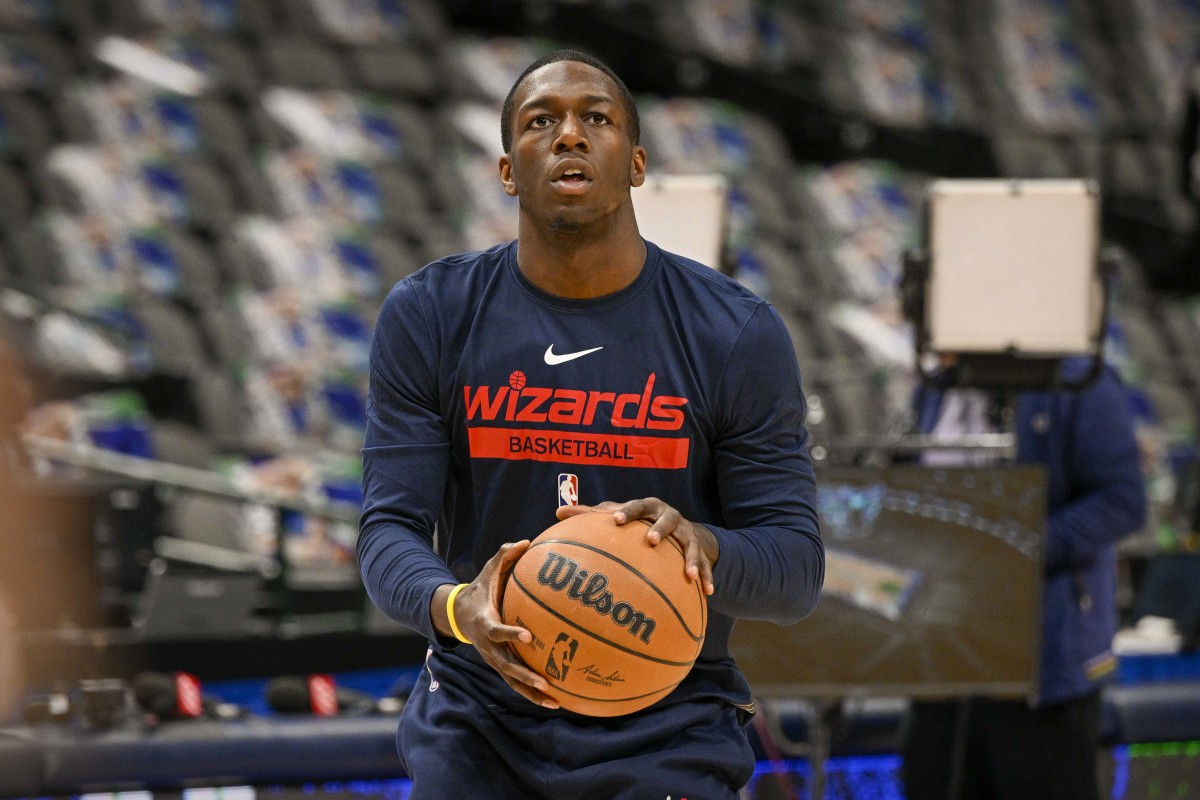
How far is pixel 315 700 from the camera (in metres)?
4.43

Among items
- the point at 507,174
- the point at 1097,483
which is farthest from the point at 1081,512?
the point at 507,174

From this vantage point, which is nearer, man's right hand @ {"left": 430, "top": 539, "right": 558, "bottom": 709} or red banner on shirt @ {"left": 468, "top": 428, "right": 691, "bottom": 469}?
man's right hand @ {"left": 430, "top": 539, "right": 558, "bottom": 709}

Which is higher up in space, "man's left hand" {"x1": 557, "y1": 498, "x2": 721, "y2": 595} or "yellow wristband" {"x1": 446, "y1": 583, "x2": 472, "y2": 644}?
"man's left hand" {"x1": 557, "y1": 498, "x2": 721, "y2": 595}

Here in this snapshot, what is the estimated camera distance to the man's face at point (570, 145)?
7.61ft

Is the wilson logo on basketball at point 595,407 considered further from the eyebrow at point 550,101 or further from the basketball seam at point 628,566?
the eyebrow at point 550,101

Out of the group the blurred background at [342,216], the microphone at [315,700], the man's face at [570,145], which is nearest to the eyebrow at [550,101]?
the man's face at [570,145]

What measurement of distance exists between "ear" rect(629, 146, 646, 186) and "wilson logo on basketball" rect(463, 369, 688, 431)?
31 cm

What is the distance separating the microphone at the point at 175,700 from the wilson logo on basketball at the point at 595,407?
2312 mm

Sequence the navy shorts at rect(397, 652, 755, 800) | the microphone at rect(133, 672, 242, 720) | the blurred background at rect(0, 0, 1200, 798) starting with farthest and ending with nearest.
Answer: the blurred background at rect(0, 0, 1200, 798), the microphone at rect(133, 672, 242, 720), the navy shorts at rect(397, 652, 755, 800)

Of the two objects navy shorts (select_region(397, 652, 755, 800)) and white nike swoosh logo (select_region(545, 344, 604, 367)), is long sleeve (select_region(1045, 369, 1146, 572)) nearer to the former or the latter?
navy shorts (select_region(397, 652, 755, 800))

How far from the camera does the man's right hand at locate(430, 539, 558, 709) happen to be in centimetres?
206

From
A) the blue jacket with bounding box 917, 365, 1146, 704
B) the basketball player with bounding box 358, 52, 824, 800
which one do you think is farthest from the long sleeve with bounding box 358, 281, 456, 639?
the blue jacket with bounding box 917, 365, 1146, 704

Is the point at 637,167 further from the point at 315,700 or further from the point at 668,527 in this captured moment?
the point at 315,700

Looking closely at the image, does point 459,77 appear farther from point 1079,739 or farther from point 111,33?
point 1079,739
